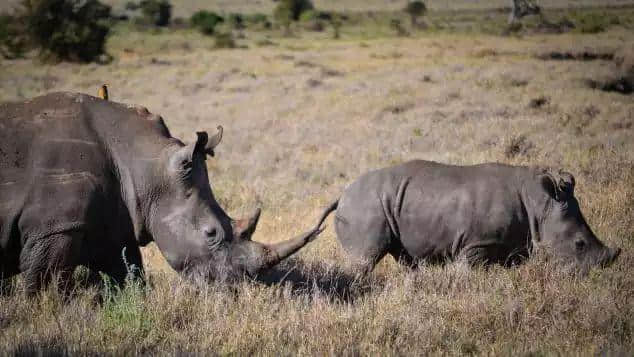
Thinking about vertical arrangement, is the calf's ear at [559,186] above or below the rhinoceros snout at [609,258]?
above

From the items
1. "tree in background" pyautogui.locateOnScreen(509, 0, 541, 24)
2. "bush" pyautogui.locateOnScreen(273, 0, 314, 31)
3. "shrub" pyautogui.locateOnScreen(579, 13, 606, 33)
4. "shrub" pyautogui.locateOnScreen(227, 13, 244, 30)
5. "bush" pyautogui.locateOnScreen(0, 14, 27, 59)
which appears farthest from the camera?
"bush" pyautogui.locateOnScreen(273, 0, 314, 31)

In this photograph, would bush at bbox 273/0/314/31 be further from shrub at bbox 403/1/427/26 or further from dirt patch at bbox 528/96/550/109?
dirt patch at bbox 528/96/550/109

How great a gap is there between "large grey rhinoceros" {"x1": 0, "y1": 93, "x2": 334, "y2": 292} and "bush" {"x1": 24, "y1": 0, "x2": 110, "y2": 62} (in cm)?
3176

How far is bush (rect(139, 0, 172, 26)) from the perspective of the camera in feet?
228

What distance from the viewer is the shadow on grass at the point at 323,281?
21.4ft

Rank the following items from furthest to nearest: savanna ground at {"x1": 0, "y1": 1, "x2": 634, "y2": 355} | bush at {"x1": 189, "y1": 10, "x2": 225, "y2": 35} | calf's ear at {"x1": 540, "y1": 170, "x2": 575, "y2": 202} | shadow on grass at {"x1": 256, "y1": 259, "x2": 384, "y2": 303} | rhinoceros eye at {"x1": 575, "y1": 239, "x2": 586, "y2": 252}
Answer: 1. bush at {"x1": 189, "y1": 10, "x2": 225, "y2": 35}
2. calf's ear at {"x1": 540, "y1": 170, "x2": 575, "y2": 202}
3. rhinoceros eye at {"x1": 575, "y1": 239, "x2": 586, "y2": 252}
4. shadow on grass at {"x1": 256, "y1": 259, "x2": 384, "y2": 303}
5. savanna ground at {"x1": 0, "y1": 1, "x2": 634, "y2": 355}

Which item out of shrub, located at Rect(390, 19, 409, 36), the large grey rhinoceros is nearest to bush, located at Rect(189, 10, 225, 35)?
shrub, located at Rect(390, 19, 409, 36)

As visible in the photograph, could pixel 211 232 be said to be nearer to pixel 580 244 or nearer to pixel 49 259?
Result: pixel 49 259

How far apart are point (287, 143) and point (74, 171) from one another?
33.0 ft

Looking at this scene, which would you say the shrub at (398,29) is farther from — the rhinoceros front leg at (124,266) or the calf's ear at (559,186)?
the rhinoceros front leg at (124,266)

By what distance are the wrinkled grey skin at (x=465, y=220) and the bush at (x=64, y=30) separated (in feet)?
102

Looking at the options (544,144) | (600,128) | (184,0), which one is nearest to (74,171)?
(544,144)

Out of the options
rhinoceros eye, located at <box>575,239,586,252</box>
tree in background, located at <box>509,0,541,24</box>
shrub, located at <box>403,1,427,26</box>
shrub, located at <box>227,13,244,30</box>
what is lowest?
shrub, located at <box>227,13,244,30</box>

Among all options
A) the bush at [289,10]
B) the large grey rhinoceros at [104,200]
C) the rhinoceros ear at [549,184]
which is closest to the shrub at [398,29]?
the bush at [289,10]
